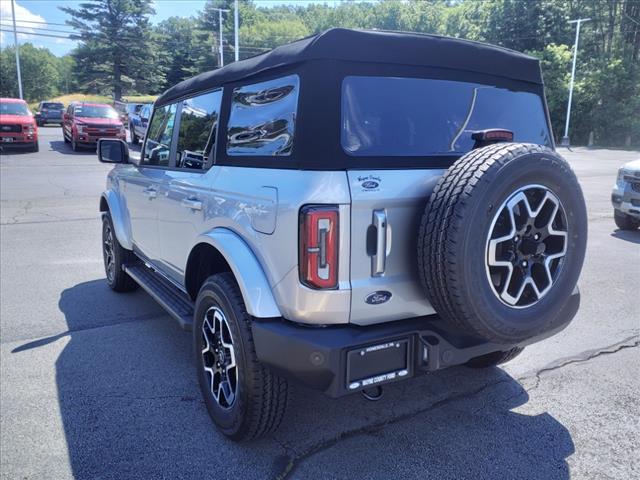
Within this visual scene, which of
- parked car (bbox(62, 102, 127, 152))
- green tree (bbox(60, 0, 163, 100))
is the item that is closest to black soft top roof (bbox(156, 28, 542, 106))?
parked car (bbox(62, 102, 127, 152))

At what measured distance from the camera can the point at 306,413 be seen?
3184 millimetres

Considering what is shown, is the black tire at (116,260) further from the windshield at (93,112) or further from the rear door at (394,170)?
the windshield at (93,112)

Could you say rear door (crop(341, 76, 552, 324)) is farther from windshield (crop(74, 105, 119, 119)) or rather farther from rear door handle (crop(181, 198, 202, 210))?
windshield (crop(74, 105, 119, 119))

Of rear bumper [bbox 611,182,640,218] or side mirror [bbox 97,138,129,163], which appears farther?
rear bumper [bbox 611,182,640,218]

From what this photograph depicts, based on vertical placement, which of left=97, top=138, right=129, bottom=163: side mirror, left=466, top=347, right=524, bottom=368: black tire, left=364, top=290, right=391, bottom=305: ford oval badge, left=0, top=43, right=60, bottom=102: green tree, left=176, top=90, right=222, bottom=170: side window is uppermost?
left=0, top=43, right=60, bottom=102: green tree

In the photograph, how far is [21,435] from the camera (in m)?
2.93

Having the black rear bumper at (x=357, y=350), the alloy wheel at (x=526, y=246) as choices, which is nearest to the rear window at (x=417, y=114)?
the alloy wheel at (x=526, y=246)

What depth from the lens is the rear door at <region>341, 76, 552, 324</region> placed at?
7.75 feet

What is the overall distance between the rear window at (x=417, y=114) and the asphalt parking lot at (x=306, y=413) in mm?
1625

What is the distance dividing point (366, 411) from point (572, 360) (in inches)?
70.9

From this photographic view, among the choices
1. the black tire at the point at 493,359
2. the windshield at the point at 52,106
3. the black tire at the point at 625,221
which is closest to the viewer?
the black tire at the point at 493,359

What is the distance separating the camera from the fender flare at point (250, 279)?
2469 millimetres

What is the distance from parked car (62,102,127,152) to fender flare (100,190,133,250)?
16.3m

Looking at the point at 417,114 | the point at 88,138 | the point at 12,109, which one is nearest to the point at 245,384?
the point at 417,114
